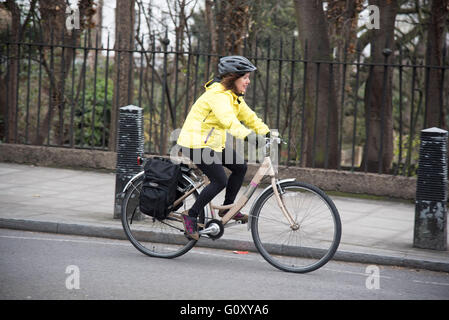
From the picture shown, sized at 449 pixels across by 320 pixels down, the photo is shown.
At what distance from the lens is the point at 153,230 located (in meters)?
6.31

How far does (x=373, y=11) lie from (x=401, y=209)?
4867 mm

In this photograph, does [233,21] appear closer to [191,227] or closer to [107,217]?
[107,217]

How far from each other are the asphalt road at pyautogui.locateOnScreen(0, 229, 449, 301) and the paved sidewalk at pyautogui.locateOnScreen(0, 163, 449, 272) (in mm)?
182

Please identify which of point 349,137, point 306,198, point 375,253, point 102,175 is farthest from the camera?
point 349,137

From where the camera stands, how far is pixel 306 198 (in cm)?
572

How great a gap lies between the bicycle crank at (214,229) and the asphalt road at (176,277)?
0.27m

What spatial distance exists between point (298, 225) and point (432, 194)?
1.68 metres

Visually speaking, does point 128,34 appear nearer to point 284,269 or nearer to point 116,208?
point 116,208

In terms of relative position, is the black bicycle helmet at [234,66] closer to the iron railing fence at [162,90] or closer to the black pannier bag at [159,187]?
the black pannier bag at [159,187]

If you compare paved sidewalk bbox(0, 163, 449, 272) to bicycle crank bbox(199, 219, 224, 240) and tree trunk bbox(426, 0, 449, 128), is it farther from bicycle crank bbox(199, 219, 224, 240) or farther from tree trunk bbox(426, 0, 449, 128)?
tree trunk bbox(426, 0, 449, 128)

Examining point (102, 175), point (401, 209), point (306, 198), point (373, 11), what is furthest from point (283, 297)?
point (373, 11)

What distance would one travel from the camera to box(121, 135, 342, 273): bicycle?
573 cm

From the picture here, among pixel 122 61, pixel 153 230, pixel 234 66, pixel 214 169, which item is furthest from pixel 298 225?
pixel 122 61

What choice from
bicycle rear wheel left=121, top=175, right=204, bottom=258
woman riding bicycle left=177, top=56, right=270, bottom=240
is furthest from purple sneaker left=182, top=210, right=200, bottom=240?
bicycle rear wheel left=121, top=175, right=204, bottom=258
